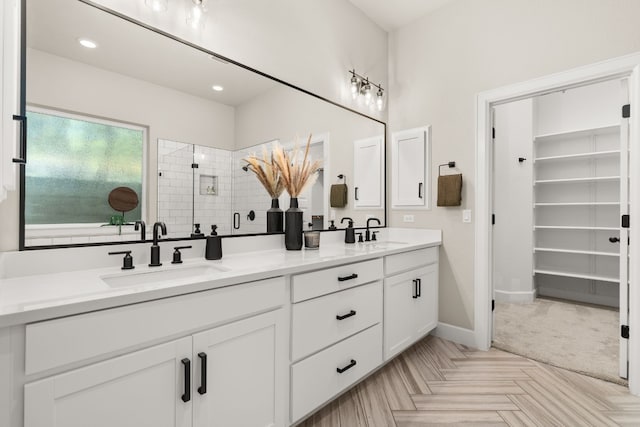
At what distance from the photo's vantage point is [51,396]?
85cm

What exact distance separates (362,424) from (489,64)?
9.24 feet

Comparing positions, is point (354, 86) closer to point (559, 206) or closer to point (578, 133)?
point (578, 133)

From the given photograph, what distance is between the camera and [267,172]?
2.08 meters

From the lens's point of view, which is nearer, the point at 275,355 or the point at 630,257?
the point at 275,355

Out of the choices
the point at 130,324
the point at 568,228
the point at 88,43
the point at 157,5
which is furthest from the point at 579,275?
the point at 88,43

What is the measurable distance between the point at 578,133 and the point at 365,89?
2840mm

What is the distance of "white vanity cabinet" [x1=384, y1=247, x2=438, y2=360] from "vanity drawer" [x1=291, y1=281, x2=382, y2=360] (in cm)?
16

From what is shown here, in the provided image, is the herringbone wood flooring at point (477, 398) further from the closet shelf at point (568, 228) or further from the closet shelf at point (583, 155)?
the closet shelf at point (583, 155)

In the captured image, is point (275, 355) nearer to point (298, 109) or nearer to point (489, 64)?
point (298, 109)

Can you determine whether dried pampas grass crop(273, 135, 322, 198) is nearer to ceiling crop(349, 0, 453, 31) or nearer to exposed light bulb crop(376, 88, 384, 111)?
exposed light bulb crop(376, 88, 384, 111)

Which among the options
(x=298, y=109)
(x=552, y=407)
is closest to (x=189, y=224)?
(x=298, y=109)

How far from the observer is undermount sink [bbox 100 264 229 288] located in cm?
129

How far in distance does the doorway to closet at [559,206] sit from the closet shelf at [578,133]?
0.03 feet

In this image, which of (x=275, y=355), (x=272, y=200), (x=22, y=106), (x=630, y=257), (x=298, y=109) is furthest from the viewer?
(x=298, y=109)
